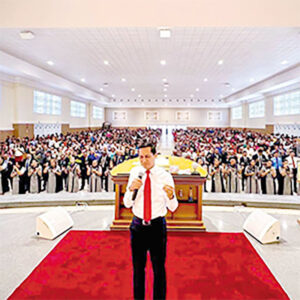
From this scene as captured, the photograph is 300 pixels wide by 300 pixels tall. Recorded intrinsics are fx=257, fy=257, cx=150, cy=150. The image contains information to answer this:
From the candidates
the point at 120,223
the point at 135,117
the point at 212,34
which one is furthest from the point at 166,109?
the point at 120,223

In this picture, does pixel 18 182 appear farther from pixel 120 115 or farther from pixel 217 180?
pixel 120 115

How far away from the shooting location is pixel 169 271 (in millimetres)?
3494

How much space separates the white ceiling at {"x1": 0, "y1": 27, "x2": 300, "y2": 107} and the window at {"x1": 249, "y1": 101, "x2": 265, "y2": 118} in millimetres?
7990

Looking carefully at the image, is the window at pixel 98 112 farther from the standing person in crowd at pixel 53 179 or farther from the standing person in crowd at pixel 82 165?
the standing person in crowd at pixel 53 179

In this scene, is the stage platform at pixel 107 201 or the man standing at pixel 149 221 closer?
the man standing at pixel 149 221

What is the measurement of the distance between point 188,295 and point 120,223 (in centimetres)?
228

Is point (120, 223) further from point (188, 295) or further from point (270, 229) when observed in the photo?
point (270, 229)

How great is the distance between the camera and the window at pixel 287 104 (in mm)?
19231

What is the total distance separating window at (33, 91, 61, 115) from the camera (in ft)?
63.0

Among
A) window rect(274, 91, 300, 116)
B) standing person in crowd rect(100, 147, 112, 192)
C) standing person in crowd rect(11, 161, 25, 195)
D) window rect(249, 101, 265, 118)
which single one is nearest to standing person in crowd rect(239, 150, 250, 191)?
standing person in crowd rect(100, 147, 112, 192)

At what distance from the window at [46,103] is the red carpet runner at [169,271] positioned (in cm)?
1699

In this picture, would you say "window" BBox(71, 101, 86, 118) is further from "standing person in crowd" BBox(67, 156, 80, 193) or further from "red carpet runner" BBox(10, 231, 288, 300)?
"red carpet runner" BBox(10, 231, 288, 300)

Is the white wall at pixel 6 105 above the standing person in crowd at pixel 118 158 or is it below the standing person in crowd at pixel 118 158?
above

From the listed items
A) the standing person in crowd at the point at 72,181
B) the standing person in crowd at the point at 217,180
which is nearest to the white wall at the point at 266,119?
the standing person in crowd at the point at 217,180
